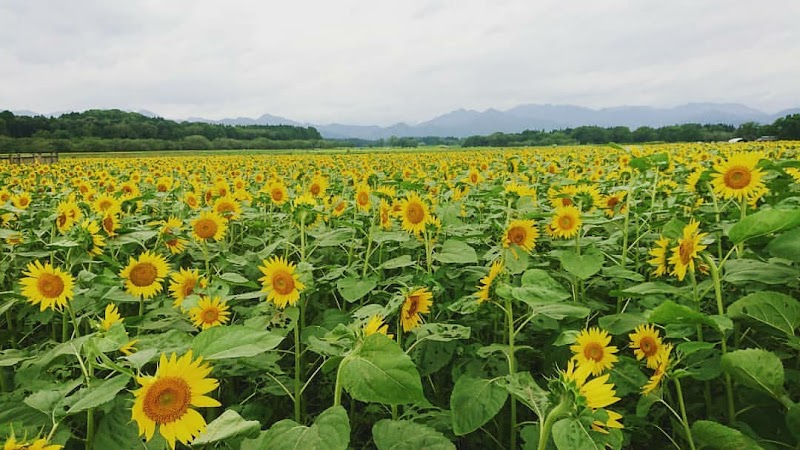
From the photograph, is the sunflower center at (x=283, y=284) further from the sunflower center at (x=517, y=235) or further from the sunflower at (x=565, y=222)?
the sunflower at (x=565, y=222)

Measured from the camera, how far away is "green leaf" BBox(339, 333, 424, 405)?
1.16 m

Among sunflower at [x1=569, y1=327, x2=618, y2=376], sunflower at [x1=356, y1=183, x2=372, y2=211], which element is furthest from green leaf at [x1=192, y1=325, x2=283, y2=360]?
sunflower at [x1=356, y1=183, x2=372, y2=211]

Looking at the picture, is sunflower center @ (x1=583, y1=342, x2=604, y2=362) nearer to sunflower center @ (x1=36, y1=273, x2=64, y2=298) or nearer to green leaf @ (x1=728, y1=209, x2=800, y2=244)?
green leaf @ (x1=728, y1=209, x2=800, y2=244)

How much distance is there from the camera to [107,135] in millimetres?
56812

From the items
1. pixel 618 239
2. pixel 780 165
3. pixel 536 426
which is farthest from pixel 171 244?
pixel 780 165

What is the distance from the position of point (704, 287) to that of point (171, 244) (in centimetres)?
320

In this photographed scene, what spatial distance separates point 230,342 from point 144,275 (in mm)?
1608

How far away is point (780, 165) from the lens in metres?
2.30

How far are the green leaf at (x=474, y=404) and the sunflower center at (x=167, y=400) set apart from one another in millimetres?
823

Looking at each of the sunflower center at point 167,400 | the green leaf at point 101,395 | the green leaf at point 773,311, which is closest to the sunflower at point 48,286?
the green leaf at point 101,395

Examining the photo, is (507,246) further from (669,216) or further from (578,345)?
(669,216)

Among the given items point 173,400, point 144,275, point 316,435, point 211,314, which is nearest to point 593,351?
point 316,435

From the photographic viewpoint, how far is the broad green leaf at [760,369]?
147 cm

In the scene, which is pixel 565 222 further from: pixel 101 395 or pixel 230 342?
pixel 101 395
